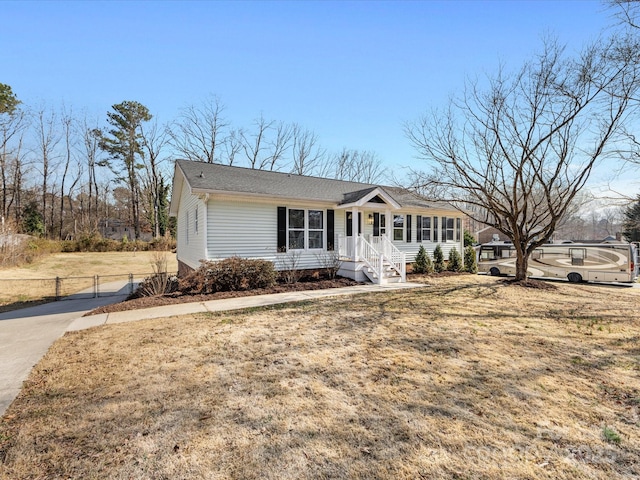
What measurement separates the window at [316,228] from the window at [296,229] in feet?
1.37

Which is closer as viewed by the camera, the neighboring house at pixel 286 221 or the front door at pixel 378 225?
the neighboring house at pixel 286 221

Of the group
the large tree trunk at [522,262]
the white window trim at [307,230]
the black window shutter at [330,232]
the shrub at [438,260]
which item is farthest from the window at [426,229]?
the white window trim at [307,230]

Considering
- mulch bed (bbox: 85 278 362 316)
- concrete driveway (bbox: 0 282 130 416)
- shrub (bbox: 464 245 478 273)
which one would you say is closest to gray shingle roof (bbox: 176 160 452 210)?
mulch bed (bbox: 85 278 362 316)

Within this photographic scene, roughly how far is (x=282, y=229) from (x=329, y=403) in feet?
30.9

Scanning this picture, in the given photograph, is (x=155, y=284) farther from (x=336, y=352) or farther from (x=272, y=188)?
(x=336, y=352)

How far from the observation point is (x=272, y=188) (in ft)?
41.3

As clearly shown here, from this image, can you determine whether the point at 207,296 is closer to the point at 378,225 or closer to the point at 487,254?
the point at 378,225

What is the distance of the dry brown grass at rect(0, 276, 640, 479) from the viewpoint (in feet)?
8.00

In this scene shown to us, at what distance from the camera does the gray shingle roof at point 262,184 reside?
1128cm

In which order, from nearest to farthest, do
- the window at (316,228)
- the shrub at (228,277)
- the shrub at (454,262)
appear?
the shrub at (228,277) < the window at (316,228) < the shrub at (454,262)

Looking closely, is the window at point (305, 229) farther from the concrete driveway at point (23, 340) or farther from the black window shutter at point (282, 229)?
the concrete driveway at point (23, 340)

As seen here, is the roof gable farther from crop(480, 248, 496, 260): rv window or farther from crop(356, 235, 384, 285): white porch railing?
crop(480, 248, 496, 260): rv window

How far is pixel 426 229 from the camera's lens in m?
16.9

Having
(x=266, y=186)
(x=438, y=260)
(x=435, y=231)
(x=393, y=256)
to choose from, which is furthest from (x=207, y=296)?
(x=435, y=231)
